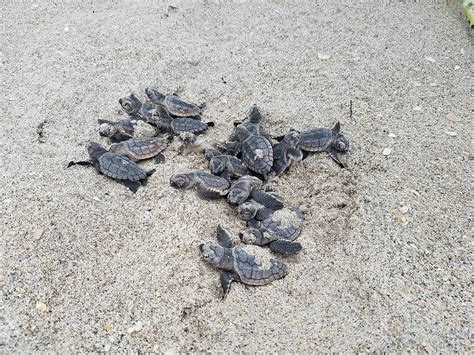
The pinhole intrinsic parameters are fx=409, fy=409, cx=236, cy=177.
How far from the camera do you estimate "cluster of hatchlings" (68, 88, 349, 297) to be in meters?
2.40

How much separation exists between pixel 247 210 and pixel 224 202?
27 cm

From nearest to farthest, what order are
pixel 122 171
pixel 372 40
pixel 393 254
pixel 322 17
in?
pixel 393 254 → pixel 122 171 → pixel 372 40 → pixel 322 17

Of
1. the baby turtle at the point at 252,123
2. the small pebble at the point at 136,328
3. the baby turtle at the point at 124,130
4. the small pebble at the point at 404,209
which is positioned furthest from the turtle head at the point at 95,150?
the small pebble at the point at 404,209

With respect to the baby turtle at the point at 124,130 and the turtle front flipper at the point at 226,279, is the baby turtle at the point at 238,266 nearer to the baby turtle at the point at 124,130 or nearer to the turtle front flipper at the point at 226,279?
the turtle front flipper at the point at 226,279

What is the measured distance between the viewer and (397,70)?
4238mm

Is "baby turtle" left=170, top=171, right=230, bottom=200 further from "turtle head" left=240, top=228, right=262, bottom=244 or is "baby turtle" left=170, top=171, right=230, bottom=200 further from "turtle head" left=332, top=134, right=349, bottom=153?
"turtle head" left=332, top=134, right=349, bottom=153

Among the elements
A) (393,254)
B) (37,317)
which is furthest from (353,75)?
(37,317)

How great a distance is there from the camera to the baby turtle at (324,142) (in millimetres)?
3117

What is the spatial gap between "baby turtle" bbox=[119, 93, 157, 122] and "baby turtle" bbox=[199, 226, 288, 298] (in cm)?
154

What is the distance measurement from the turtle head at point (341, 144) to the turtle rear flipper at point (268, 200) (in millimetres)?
719

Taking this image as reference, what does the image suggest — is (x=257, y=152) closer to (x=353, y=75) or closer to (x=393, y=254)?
(x=393, y=254)

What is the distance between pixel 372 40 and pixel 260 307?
366cm

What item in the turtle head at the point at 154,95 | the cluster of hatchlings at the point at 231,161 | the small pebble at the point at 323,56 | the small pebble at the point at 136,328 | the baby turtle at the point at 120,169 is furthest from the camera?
the small pebble at the point at 323,56

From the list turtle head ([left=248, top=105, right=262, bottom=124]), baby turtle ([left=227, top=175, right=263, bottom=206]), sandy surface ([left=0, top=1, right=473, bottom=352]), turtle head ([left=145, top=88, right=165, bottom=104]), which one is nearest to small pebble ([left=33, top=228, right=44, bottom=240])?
sandy surface ([left=0, top=1, right=473, bottom=352])
